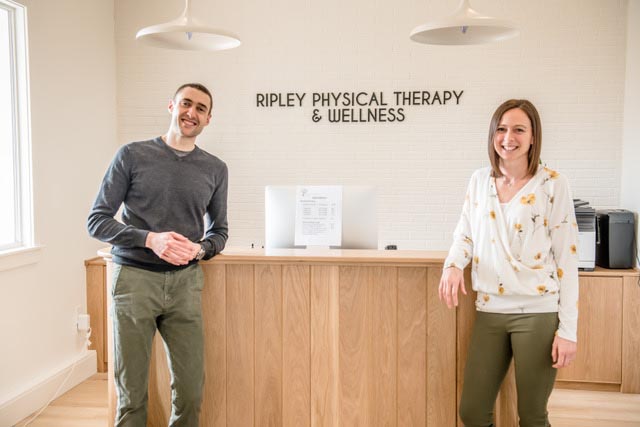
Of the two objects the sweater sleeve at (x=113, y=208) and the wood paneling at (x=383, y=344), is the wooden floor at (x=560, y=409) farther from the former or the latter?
the sweater sleeve at (x=113, y=208)

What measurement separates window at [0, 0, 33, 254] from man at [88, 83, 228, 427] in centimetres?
152

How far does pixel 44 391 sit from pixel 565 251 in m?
3.24

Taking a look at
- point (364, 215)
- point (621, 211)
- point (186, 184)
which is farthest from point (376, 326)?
point (621, 211)

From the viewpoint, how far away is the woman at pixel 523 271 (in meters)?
2.23

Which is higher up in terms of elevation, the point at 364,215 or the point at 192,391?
the point at 364,215

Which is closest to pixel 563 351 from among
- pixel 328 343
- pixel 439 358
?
pixel 439 358

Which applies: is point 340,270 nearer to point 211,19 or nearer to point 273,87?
Result: point 273,87

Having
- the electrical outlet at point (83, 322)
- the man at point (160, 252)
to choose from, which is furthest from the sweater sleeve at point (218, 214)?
the electrical outlet at point (83, 322)

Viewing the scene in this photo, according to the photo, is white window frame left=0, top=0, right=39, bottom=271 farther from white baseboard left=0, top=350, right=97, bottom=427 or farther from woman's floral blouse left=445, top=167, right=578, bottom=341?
woman's floral blouse left=445, top=167, right=578, bottom=341

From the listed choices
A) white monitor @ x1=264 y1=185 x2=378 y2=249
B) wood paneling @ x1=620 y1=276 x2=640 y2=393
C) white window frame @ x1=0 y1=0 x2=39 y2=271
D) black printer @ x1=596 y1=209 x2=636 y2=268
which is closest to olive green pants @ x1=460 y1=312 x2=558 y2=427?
white monitor @ x1=264 y1=185 x2=378 y2=249

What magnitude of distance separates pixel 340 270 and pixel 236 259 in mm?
476

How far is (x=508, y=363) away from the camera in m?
2.38

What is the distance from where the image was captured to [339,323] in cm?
274

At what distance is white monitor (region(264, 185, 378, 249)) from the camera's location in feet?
9.91
